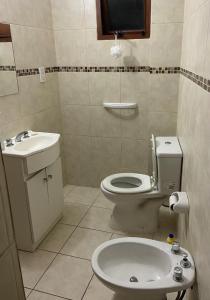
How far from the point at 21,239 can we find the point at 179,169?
1375 mm

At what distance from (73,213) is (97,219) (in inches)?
10.8

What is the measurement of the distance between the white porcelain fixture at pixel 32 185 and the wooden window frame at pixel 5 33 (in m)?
0.76

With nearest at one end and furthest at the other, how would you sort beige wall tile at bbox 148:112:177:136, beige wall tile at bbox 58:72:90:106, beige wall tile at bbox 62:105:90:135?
beige wall tile at bbox 148:112:177:136 < beige wall tile at bbox 58:72:90:106 < beige wall tile at bbox 62:105:90:135

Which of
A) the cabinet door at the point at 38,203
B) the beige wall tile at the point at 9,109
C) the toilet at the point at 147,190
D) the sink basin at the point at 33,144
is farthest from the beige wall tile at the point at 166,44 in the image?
the cabinet door at the point at 38,203

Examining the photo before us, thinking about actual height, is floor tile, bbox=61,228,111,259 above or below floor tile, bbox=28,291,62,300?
above

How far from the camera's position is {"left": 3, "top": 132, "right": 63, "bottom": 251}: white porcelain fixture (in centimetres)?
187

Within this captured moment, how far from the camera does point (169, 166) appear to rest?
6.53ft

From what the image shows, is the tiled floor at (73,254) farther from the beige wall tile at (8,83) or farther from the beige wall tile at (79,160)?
the beige wall tile at (8,83)

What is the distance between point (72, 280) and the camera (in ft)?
6.07

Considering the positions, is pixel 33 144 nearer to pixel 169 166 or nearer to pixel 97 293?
pixel 169 166

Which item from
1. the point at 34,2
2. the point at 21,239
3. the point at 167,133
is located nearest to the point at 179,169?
the point at 167,133

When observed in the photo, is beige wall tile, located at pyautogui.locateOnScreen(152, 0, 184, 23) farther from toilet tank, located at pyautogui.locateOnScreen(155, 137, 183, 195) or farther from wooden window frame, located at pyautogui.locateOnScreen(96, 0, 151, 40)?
toilet tank, located at pyautogui.locateOnScreen(155, 137, 183, 195)

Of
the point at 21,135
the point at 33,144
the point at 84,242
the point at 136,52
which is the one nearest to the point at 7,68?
the point at 21,135

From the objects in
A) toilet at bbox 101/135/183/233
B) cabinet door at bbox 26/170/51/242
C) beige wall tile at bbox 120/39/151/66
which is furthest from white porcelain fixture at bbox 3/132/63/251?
beige wall tile at bbox 120/39/151/66
